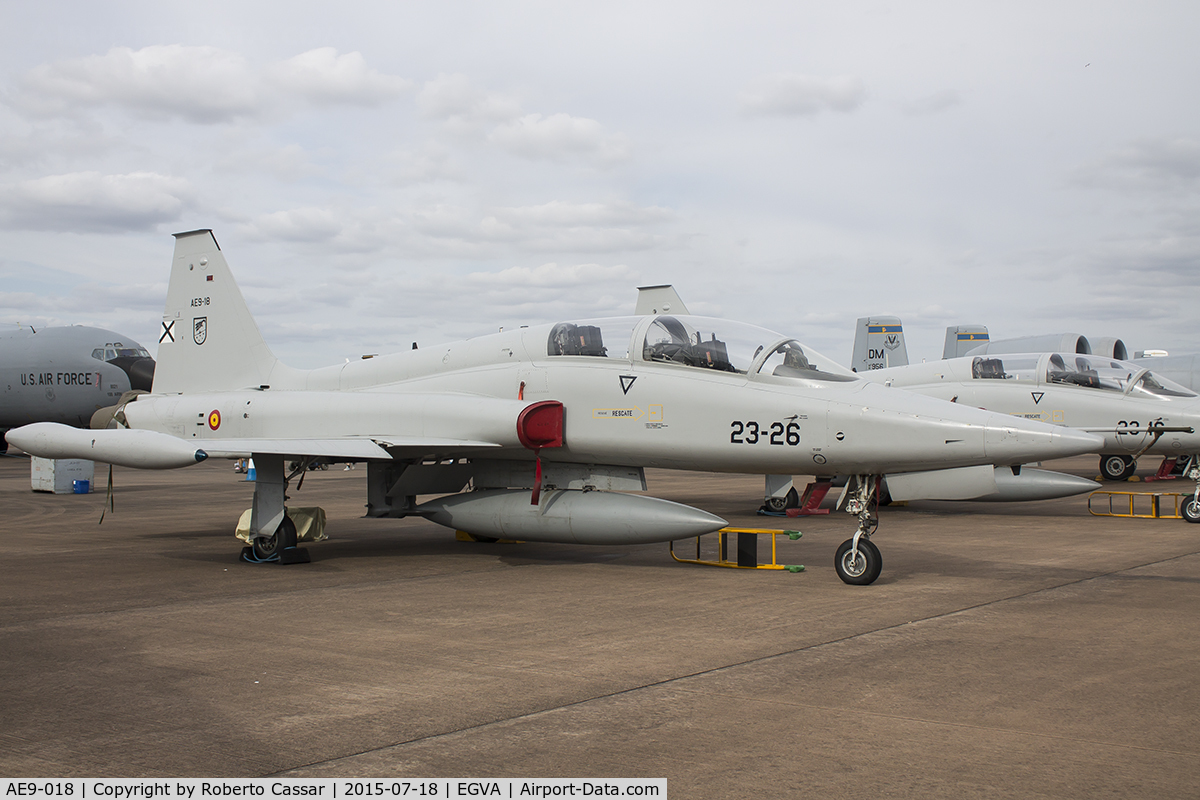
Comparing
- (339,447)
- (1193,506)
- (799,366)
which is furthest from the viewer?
(1193,506)

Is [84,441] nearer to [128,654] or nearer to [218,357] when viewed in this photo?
[218,357]

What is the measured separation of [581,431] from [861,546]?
10.2 feet

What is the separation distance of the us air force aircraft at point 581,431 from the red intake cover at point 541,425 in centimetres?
2

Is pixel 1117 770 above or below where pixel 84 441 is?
below

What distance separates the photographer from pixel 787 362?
9.38m

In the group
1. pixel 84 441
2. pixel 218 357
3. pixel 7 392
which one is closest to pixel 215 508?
pixel 218 357

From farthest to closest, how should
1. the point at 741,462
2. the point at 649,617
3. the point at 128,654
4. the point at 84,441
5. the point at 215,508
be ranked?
1. the point at 215,508
2. the point at 84,441
3. the point at 741,462
4. the point at 649,617
5. the point at 128,654

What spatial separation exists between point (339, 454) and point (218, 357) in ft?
15.5

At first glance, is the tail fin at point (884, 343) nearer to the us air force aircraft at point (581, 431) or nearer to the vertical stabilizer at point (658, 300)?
the vertical stabilizer at point (658, 300)

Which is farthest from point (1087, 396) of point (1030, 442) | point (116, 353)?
point (116, 353)

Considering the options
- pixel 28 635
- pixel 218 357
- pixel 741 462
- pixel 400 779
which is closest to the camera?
pixel 400 779

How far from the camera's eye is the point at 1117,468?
2289 cm

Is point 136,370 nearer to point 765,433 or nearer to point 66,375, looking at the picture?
point 66,375

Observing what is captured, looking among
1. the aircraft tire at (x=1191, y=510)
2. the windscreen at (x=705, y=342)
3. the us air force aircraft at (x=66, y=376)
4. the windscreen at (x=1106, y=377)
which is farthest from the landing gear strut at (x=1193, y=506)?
the us air force aircraft at (x=66, y=376)
